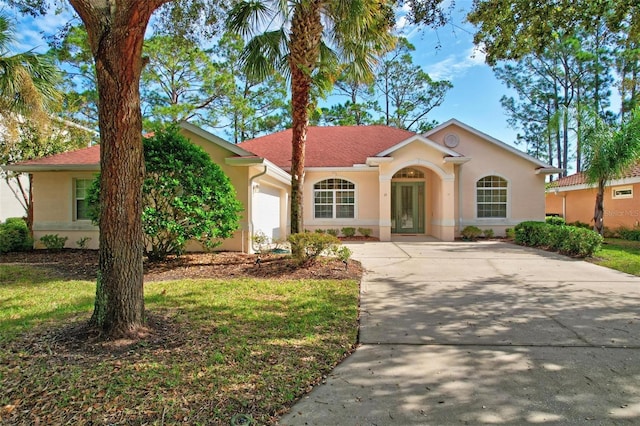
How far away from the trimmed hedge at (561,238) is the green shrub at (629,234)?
20.0 ft

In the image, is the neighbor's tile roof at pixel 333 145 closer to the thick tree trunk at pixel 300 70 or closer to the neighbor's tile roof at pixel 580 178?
the thick tree trunk at pixel 300 70

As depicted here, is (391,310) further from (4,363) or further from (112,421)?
(4,363)

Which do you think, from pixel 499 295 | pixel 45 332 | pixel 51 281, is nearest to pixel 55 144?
pixel 51 281

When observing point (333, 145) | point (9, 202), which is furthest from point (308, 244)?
point (9, 202)

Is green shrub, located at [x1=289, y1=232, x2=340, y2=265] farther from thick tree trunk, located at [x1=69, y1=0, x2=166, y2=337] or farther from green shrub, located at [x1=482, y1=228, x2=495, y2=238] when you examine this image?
green shrub, located at [x1=482, y1=228, x2=495, y2=238]

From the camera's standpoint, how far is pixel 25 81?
941 cm

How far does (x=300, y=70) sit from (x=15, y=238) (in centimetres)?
1090

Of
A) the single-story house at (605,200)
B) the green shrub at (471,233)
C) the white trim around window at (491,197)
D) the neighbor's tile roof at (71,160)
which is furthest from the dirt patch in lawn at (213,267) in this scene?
the single-story house at (605,200)

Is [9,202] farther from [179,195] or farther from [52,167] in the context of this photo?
[179,195]

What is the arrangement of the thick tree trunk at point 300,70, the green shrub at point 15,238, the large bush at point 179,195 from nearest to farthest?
the large bush at point 179,195 → the thick tree trunk at point 300,70 → the green shrub at point 15,238

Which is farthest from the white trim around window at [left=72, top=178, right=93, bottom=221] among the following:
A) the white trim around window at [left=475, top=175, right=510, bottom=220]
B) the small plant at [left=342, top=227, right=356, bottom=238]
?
the white trim around window at [left=475, top=175, right=510, bottom=220]

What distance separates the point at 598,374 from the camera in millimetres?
3463

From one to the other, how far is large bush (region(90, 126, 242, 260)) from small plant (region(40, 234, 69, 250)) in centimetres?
515

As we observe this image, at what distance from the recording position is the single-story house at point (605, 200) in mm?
16734
